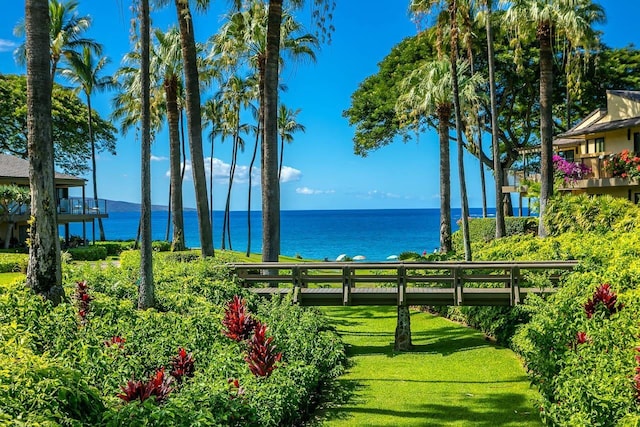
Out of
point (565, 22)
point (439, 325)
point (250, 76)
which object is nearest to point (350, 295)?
point (439, 325)

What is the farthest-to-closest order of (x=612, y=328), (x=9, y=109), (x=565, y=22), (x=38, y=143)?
(x=9, y=109), (x=565, y=22), (x=38, y=143), (x=612, y=328)

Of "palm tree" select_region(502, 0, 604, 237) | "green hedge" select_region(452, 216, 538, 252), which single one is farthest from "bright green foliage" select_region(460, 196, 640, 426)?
"green hedge" select_region(452, 216, 538, 252)

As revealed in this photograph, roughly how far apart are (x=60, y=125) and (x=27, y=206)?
14.0m

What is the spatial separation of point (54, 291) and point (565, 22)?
2132 cm

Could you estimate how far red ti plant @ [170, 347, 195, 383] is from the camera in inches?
336

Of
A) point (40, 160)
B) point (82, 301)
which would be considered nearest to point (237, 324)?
point (82, 301)

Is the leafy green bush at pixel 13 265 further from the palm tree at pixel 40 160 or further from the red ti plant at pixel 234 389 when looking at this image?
the red ti plant at pixel 234 389

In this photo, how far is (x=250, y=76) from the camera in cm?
3741

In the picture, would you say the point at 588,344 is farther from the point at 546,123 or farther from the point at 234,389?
the point at 546,123

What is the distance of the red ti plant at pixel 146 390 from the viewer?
6854 millimetres

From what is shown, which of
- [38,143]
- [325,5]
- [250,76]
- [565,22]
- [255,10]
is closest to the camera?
[38,143]

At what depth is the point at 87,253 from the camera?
114ft

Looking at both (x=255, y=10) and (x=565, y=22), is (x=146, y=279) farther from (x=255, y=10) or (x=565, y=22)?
(x=565, y=22)

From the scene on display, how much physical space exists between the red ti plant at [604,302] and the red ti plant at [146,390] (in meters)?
7.20
